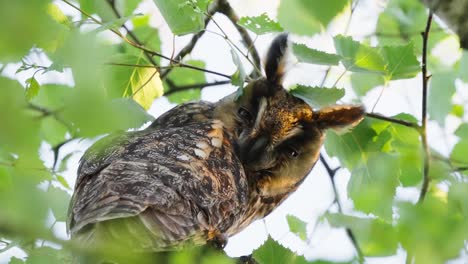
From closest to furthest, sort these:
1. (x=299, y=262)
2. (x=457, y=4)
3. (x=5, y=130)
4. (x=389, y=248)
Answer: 1. (x=5, y=130)
2. (x=389, y=248)
3. (x=457, y=4)
4. (x=299, y=262)

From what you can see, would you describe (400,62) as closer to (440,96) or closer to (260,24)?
(440,96)

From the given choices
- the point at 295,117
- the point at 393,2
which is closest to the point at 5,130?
the point at 295,117

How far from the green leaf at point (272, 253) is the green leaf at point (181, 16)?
30.5 inches

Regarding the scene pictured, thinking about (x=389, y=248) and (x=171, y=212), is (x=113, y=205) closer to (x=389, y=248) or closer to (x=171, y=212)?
(x=171, y=212)

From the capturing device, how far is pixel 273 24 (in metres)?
2.26

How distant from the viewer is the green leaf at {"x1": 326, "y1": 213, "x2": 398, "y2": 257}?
3.45 feet

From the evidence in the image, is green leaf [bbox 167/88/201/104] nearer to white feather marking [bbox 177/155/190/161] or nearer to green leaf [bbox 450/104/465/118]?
green leaf [bbox 450/104/465/118]

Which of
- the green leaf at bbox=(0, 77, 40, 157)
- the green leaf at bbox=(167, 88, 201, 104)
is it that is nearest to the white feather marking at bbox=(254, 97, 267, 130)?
the green leaf at bbox=(167, 88, 201, 104)

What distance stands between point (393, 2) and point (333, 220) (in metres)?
2.42

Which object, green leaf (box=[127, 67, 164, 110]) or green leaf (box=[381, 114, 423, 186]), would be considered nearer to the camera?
green leaf (box=[381, 114, 423, 186])

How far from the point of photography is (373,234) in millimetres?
1084

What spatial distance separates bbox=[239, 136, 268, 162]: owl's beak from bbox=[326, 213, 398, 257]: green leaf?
1.45 meters

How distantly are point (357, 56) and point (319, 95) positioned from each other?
194mm

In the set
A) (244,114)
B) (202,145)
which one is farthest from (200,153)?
(244,114)
